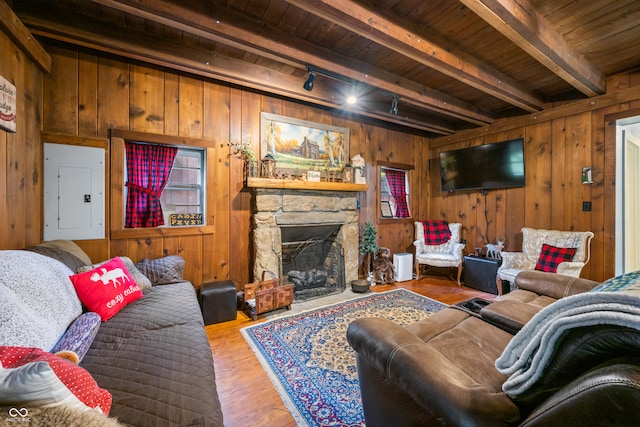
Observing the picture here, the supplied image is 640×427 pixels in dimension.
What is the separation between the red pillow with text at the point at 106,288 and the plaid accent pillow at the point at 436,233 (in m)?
3.91

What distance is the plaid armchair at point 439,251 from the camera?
12.7ft

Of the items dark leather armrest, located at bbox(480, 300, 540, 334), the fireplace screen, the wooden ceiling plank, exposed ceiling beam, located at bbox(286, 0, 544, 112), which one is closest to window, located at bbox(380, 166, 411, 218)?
the fireplace screen

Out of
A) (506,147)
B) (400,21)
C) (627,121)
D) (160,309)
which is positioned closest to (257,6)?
(400,21)

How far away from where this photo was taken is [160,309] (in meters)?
1.76

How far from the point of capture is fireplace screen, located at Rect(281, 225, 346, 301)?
3444 mm

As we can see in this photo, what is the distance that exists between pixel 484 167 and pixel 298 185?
115 inches

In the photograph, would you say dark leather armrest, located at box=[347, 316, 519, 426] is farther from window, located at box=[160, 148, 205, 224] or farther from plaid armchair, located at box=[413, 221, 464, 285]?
plaid armchair, located at box=[413, 221, 464, 285]

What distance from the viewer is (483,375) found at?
1100 millimetres

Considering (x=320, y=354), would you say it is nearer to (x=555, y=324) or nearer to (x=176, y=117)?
(x=555, y=324)

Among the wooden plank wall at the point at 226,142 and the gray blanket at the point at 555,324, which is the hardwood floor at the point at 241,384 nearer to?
the wooden plank wall at the point at 226,142

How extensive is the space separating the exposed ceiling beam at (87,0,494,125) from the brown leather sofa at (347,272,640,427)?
2.28 m

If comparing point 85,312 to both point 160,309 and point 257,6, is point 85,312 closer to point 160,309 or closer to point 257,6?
point 160,309

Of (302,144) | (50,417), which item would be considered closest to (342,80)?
(302,144)

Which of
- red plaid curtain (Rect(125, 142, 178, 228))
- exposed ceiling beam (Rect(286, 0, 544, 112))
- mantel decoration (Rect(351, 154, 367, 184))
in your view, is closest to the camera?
exposed ceiling beam (Rect(286, 0, 544, 112))
